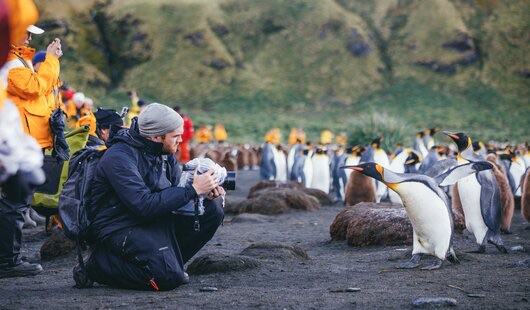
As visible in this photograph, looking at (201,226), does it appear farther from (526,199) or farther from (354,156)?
(354,156)

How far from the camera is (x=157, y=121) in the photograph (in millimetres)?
4059

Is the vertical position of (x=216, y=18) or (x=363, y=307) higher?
(x=216, y=18)

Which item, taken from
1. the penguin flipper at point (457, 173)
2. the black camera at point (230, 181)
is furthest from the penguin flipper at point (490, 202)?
the black camera at point (230, 181)

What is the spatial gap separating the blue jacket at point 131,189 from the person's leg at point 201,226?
222mm

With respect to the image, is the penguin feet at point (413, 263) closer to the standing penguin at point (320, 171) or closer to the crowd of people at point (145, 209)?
the crowd of people at point (145, 209)

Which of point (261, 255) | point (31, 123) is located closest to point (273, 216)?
point (261, 255)

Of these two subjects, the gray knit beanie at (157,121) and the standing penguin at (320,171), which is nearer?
the gray knit beanie at (157,121)

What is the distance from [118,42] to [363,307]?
6816cm

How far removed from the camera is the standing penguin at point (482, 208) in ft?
19.9

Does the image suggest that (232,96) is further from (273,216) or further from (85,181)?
(85,181)

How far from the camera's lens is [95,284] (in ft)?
14.7

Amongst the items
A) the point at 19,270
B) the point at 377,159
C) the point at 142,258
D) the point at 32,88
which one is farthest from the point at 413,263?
the point at 377,159

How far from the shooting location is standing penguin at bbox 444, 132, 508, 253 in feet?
19.9

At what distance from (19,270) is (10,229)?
311mm
